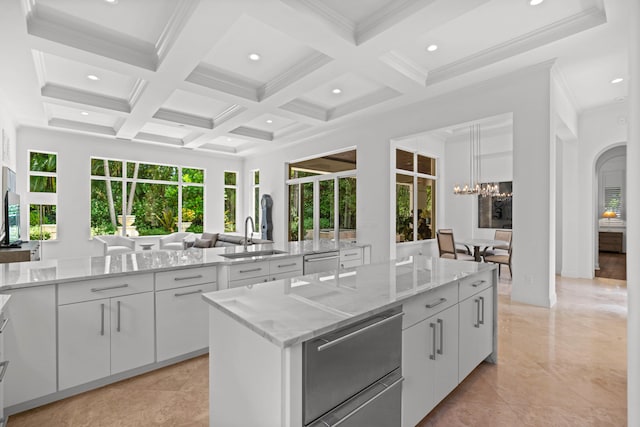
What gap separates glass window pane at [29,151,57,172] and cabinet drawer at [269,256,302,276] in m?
6.62

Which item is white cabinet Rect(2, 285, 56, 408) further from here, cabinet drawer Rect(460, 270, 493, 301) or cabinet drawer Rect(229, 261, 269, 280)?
cabinet drawer Rect(460, 270, 493, 301)

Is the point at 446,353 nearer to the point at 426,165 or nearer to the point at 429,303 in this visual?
the point at 429,303

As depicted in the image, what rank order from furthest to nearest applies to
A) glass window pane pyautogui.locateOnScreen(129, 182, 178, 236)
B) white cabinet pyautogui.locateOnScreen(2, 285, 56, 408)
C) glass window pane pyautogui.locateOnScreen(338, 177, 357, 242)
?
glass window pane pyautogui.locateOnScreen(129, 182, 178, 236)
glass window pane pyautogui.locateOnScreen(338, 177, 357, 242)
white cabinet pyautogui.locateOnScreen(2, 285, 56, 408)

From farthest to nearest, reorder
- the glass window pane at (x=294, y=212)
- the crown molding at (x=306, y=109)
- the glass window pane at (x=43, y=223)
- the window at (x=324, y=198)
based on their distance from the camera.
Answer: the glass window pane at (x=294, y=212) → the window at (x=324, y=198) → the glass window pane at (x=43, y=223) → the crown molding at (x=306, y=109)

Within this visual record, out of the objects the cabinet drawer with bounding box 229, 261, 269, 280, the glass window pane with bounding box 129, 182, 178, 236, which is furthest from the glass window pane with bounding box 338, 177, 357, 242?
the glass window pane with bounding box 129, 182, 178, 236

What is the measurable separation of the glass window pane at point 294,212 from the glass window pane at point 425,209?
2.97 metres

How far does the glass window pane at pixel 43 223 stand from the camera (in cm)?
657

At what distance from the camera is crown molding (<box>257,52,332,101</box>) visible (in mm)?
3805

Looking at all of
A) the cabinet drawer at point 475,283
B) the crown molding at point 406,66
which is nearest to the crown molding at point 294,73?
the crown molding at point 406,66

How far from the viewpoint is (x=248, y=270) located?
2871 millimetres

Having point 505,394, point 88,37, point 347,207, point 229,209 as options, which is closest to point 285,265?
point 505,394

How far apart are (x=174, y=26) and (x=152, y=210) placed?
6174 millimetres

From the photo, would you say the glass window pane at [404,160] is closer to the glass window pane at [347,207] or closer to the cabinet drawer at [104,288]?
the glass window pane at [347,207]

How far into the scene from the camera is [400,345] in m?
1.50
